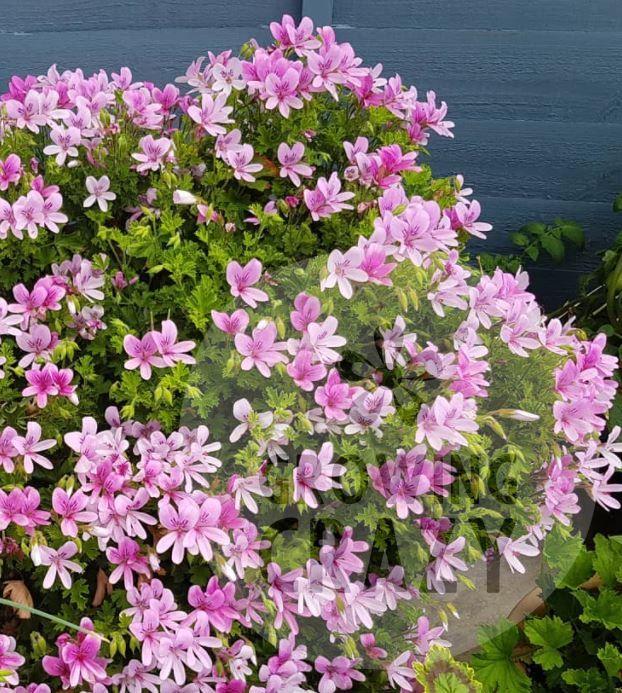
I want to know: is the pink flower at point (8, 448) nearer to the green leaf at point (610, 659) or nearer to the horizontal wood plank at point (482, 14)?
the green leaf at point (610, 659)

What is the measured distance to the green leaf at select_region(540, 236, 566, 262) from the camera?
120 inches

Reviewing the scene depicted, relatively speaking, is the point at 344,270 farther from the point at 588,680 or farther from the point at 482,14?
the point at 482,14

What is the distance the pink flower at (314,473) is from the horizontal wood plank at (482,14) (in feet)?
7.20

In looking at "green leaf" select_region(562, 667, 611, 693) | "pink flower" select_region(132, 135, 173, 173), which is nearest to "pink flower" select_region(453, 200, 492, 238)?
"pink flower" select_region(132, 135, 173, 173)

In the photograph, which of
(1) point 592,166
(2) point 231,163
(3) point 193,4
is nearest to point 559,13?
(1) point 592,166

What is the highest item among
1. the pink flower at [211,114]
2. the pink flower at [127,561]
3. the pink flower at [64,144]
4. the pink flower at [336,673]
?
the pink flower at [211,114]

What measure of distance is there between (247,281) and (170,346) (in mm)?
179

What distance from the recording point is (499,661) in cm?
170

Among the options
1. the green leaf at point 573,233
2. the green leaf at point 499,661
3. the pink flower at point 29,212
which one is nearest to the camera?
the pink flower at point 29,212

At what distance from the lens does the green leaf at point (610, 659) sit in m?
1.66

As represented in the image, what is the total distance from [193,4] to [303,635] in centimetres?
241

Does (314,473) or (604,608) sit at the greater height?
(314,473)

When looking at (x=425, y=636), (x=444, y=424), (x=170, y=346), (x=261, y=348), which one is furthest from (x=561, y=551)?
(x=170, y=346)

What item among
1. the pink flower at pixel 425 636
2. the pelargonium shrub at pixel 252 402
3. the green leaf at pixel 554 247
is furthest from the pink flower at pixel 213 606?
the green leaf at pixel 554 247
